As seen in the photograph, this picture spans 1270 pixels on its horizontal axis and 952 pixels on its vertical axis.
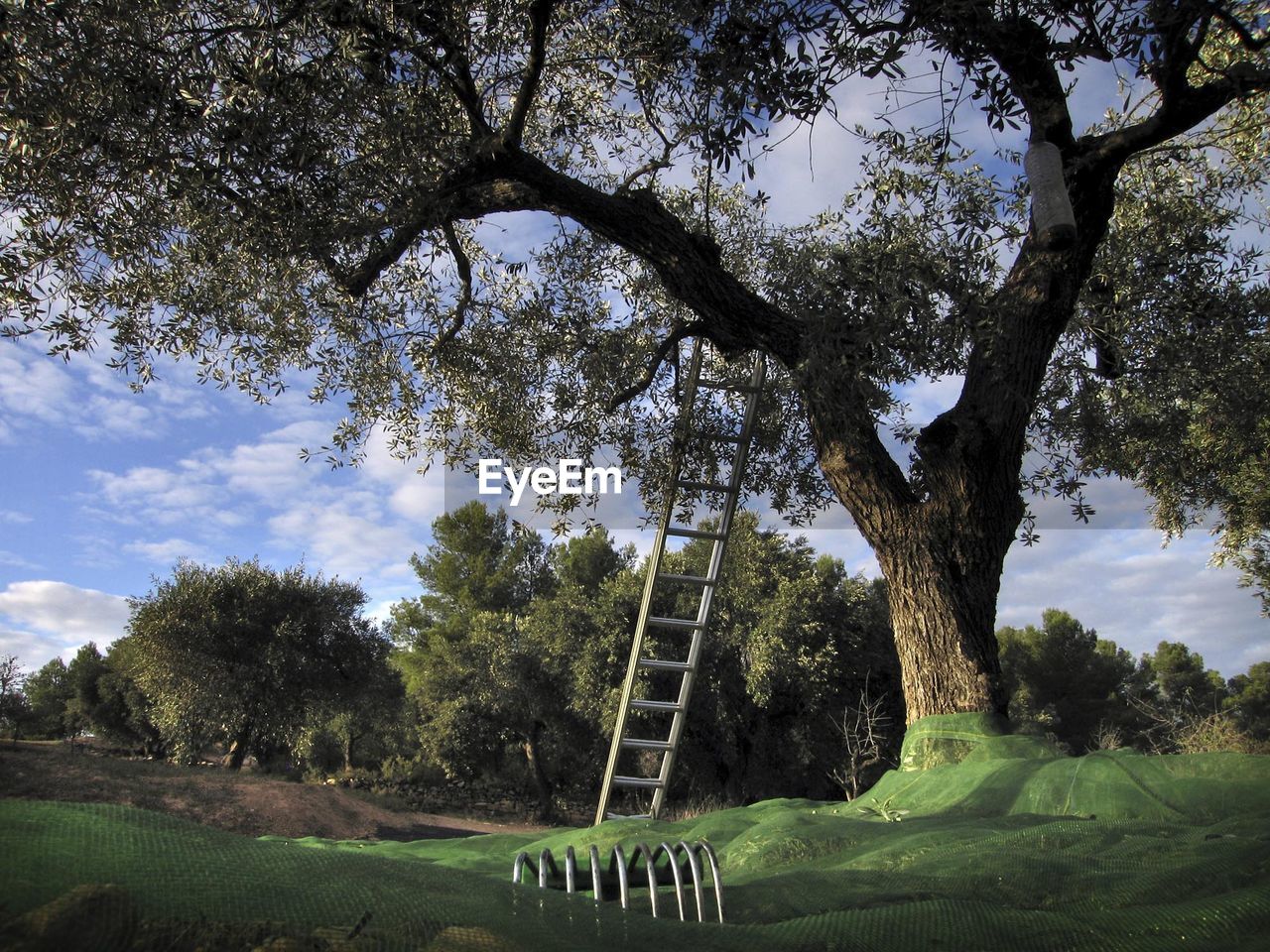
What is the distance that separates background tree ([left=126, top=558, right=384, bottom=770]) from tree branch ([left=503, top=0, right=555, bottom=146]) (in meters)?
15.8

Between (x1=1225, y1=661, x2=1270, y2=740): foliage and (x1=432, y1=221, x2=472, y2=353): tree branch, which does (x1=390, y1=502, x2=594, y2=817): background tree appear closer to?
(x1=432, y1=221, x2=472, y2=353): tree branch

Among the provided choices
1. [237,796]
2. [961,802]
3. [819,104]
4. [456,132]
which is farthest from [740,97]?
[237,796]

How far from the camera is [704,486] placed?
848 centimetres

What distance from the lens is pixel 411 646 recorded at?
31.0 m

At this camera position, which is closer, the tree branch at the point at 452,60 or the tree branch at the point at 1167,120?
the tree branch at the point at 452,60

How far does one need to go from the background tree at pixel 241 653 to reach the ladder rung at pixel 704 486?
13.9 metres

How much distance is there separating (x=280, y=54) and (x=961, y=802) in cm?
609

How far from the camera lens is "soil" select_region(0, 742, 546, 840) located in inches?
532

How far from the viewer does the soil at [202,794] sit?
13.5 meters

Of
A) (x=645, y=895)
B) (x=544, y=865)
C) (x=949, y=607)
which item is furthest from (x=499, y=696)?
(x=544, y=865)

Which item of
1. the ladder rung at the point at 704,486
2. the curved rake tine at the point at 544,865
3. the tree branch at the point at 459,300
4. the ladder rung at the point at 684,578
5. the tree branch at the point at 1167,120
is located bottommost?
the curved rake tine at the point at 544,865

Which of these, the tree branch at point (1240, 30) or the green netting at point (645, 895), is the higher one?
the tree branch at point (1240, 30)

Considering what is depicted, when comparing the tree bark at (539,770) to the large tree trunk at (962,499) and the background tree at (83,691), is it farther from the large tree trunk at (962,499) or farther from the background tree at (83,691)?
the large tree trunk at (962,499)

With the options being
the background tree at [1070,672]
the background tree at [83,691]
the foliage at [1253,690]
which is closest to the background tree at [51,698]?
the background tree at [83,691]
